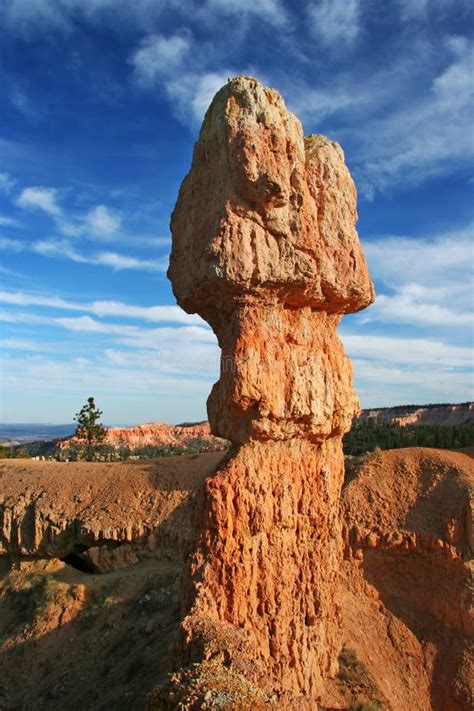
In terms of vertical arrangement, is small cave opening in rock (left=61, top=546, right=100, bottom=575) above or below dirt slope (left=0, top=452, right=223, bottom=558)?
below

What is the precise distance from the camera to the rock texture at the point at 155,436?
79938 mm

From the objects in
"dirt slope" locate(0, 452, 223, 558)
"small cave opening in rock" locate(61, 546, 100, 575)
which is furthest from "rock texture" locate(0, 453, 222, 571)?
"small cave opening in rock" locate(61, 546, 100, 575)

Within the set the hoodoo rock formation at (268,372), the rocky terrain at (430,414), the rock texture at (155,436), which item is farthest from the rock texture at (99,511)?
the rocky terrain at (430,414)

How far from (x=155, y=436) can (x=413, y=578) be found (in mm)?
76394

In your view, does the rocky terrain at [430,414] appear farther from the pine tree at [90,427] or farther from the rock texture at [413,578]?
the rock texture at [413,578]

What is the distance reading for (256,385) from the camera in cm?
863

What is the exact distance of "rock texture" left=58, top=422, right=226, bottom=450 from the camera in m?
79.9

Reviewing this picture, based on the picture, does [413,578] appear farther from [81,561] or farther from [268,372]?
[81,561]

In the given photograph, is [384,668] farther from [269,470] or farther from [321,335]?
[321,335]

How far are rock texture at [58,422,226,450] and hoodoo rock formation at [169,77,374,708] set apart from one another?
215 feet

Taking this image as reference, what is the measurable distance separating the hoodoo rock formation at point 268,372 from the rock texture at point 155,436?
65437mm

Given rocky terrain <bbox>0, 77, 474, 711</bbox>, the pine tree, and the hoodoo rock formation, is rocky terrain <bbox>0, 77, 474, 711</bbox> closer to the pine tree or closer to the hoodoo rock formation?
the hoodoo rock formation

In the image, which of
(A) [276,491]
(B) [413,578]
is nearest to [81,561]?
(B) [413,578]

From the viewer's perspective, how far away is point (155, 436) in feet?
291
